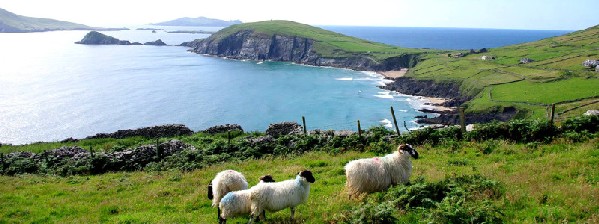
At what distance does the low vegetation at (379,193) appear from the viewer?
11977mm

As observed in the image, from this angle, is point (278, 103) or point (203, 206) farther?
point (278, 103)

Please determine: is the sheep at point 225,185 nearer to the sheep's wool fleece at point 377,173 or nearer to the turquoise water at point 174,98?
the sheep's wool fleece at point 377,173

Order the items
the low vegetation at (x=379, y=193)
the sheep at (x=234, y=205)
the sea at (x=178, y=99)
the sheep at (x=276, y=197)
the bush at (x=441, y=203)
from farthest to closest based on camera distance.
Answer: the sea at (x=178, y=99) → the sheep at (x=276, y=197) → the sheep at (x=234, y=205) → the low vegetation at (x=379, y=193) → the bush at (x=441, y=203)

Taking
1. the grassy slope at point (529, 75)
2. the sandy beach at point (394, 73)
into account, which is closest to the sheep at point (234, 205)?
the grassy slope at point (529, 75)

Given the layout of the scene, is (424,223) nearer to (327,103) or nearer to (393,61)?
(327,103)

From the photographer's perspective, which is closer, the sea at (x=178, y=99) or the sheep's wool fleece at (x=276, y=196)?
the sheep's wool fleece at (x=276, y=196)

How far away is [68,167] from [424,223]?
2565 cm

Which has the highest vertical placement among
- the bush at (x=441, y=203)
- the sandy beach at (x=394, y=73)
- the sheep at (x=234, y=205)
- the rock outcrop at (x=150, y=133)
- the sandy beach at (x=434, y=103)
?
the bush at (x=441, y=203)

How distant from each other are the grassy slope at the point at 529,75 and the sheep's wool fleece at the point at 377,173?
6741cm

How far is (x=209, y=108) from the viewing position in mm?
96750

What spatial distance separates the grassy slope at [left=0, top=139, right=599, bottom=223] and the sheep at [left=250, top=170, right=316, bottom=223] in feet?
1.61

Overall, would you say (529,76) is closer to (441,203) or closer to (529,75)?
(529,75)

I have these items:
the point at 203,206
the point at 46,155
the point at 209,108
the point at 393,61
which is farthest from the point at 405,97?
the point at 203,206

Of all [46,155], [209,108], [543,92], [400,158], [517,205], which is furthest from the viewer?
[209,108]
